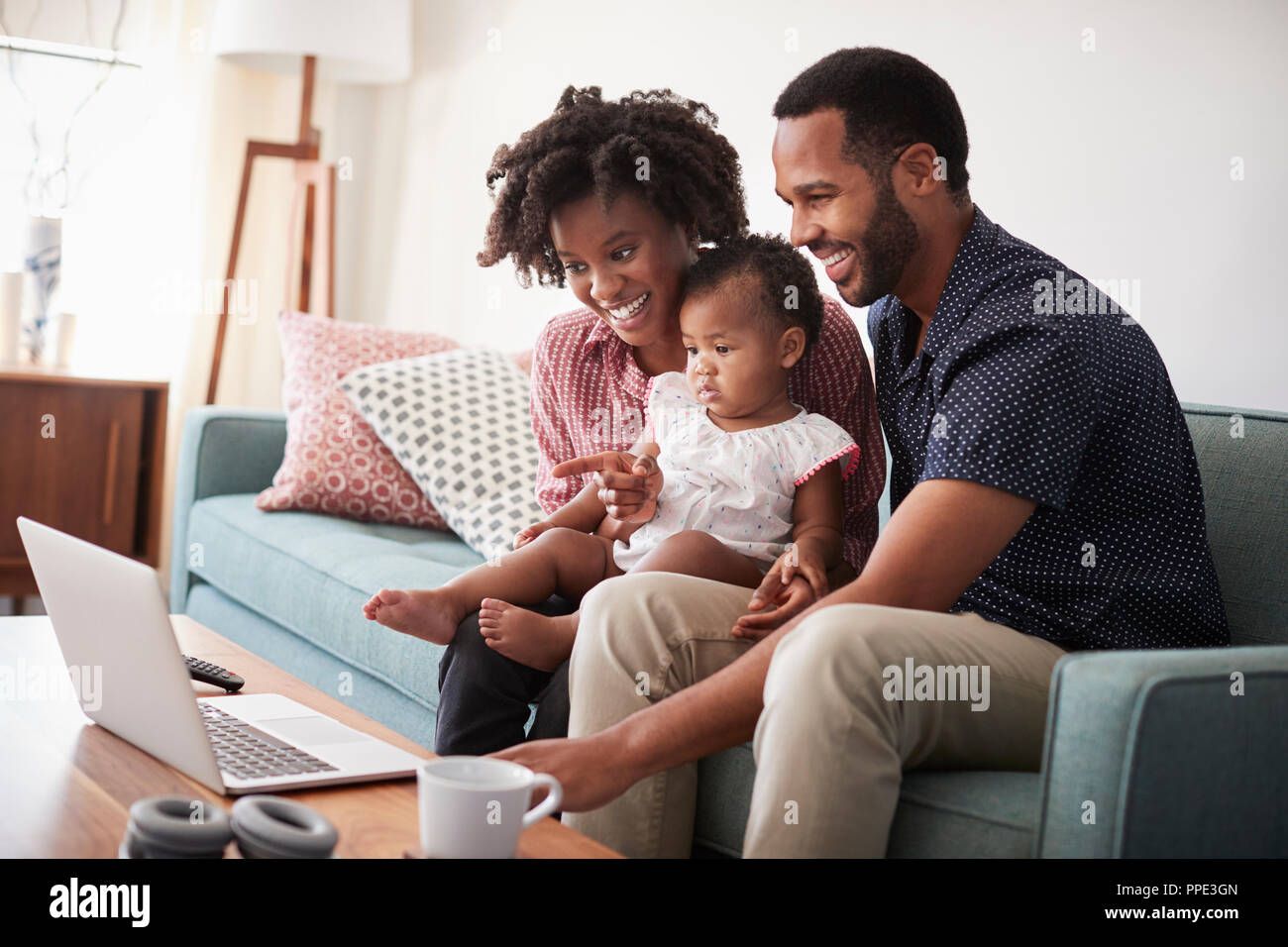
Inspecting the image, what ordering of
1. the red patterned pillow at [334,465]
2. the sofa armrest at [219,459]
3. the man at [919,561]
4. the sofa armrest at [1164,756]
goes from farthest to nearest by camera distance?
the sofa armrest at [219,459] < the red patterned pillow at [334,465] < the man at [919,561] < the sofa armrest at [1164,756]

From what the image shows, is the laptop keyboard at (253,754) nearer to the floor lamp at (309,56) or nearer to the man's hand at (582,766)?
the man's hand at (582,766)

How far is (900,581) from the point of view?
45.9 inches

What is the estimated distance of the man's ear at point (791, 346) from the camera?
158 cm

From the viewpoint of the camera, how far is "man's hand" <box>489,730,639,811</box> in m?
0.99

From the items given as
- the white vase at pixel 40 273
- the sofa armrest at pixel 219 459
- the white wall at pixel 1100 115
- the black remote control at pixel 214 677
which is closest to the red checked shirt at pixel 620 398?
the white wall at pixel 1100 115

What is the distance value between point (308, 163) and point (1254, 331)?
2.70 meters

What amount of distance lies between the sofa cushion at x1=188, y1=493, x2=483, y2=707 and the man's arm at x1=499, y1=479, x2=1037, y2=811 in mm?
702

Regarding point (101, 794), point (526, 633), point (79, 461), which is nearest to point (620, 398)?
point (526, 633)

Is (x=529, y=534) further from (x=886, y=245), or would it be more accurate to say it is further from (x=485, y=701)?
(x=886, y=245)

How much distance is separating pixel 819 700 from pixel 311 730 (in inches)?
19.5

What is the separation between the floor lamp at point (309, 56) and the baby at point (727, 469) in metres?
2.15

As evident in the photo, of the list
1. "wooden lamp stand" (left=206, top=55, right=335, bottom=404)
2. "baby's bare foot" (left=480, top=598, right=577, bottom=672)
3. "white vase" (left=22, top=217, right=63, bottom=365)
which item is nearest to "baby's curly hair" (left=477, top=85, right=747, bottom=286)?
"baby's bare foot" (left=480, top=598, right=577, bottom=672)
